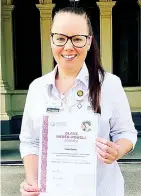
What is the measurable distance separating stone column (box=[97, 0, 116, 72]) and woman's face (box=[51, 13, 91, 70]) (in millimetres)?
8809

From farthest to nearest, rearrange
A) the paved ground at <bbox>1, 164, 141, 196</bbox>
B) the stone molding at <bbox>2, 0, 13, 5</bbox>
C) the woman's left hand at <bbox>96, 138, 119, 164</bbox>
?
the stone molding at <bbox>2, 0, 13, 5</bbox>
the paved ground at <bbox>1, 164, 141, 196</bbox>
the woman's left hand at <bbox>96, 138, 119, 164</bbox>

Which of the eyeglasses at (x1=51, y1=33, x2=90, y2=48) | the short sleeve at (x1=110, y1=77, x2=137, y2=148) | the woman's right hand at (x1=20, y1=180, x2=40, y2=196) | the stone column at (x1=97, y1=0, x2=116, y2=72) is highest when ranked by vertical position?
the stone column at (x1=97, y1=0, x2=116, y2=72)

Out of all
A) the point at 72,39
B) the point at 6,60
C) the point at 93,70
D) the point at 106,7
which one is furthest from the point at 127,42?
the point at 72,39

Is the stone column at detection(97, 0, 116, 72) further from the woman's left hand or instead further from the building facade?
the woman's left hand

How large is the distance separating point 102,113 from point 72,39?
10.9 inches

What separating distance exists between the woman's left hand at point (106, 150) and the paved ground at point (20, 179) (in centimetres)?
347

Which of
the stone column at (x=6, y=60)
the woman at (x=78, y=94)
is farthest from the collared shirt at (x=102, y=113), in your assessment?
the stone column at (x=6, y=60)

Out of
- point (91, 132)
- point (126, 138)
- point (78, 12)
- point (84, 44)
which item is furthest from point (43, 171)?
point (78, 12)

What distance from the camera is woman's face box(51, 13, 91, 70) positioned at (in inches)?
54.2

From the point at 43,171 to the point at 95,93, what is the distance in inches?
12.7

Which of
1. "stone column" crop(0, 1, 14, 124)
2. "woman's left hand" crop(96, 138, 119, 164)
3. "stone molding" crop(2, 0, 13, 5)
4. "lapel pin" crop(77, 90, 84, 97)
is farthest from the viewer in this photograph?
"stone molding" crop(2, 0, 13, 5)

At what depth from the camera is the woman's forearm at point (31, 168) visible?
1.41 m

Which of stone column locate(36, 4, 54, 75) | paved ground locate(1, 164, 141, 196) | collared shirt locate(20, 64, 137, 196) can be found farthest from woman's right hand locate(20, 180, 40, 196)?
stone column locate(36, 4, 54, 75)

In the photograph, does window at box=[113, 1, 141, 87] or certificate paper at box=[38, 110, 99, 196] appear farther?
window at box=[113, 1, 141, 87]
